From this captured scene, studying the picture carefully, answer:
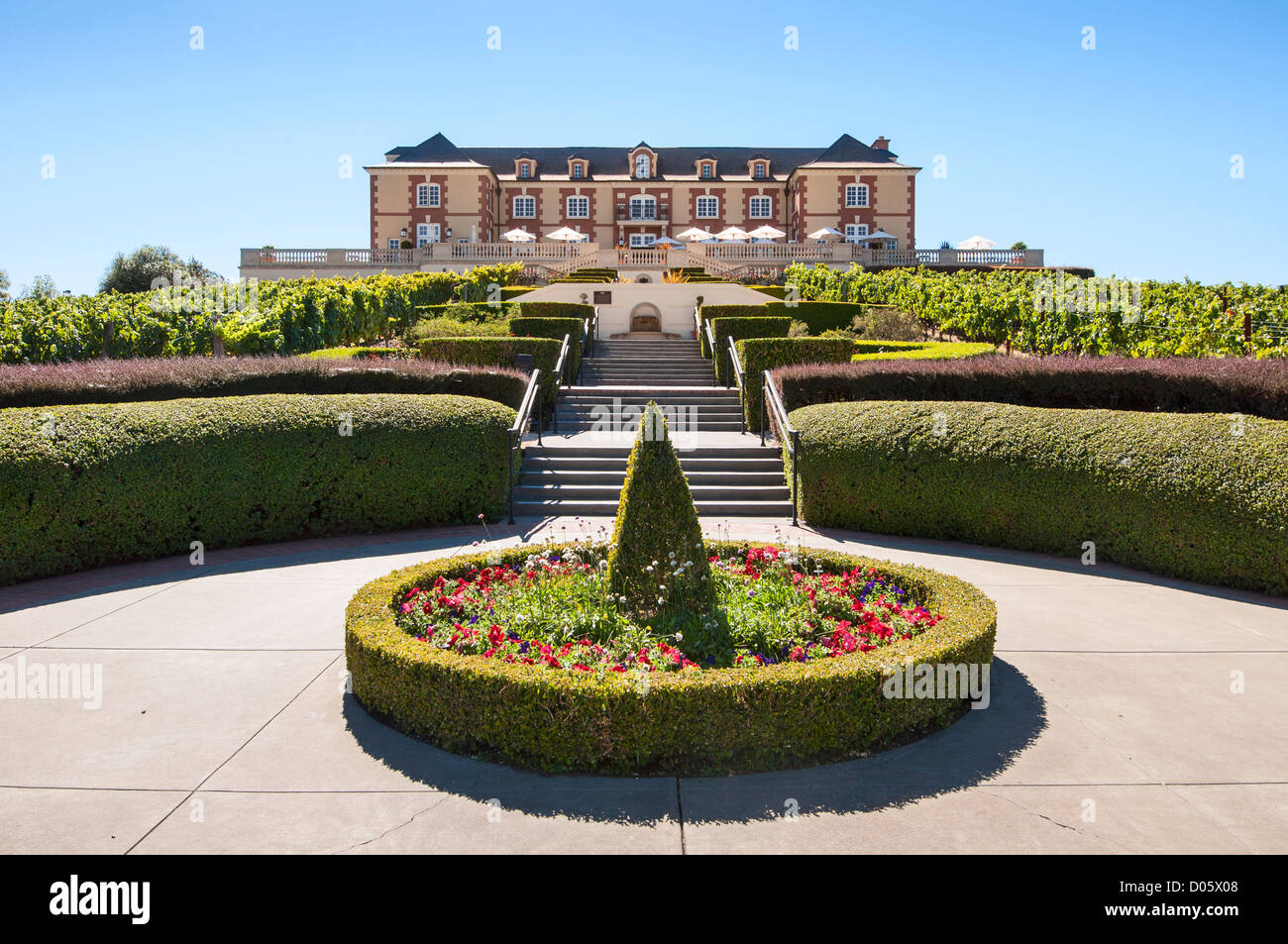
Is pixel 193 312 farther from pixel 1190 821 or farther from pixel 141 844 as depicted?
pixel 1190 821

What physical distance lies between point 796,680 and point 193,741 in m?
3.25

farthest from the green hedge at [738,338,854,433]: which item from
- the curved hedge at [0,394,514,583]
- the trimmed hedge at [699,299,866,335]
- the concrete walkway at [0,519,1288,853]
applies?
the concrete walkway at [0,519,1288,853]

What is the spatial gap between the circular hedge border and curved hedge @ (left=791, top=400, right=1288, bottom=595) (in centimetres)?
472

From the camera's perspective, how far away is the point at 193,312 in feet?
69.1

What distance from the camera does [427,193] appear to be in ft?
168

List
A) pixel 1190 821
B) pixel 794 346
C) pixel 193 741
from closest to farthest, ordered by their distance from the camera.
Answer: pixel 1190 821, pixel 193 741, pixel 794 346

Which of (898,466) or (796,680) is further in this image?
(898,466)

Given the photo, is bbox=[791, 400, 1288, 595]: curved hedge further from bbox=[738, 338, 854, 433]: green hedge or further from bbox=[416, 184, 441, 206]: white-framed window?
bbox=[416, 184, 441, 206]: white-framed window

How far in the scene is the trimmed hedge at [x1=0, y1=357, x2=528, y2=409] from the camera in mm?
10422

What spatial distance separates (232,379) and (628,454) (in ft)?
18.4

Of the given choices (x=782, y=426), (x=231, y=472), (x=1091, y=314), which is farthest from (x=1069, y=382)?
(x=231, y=472)

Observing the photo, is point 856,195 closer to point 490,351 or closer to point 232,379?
point 490,351
